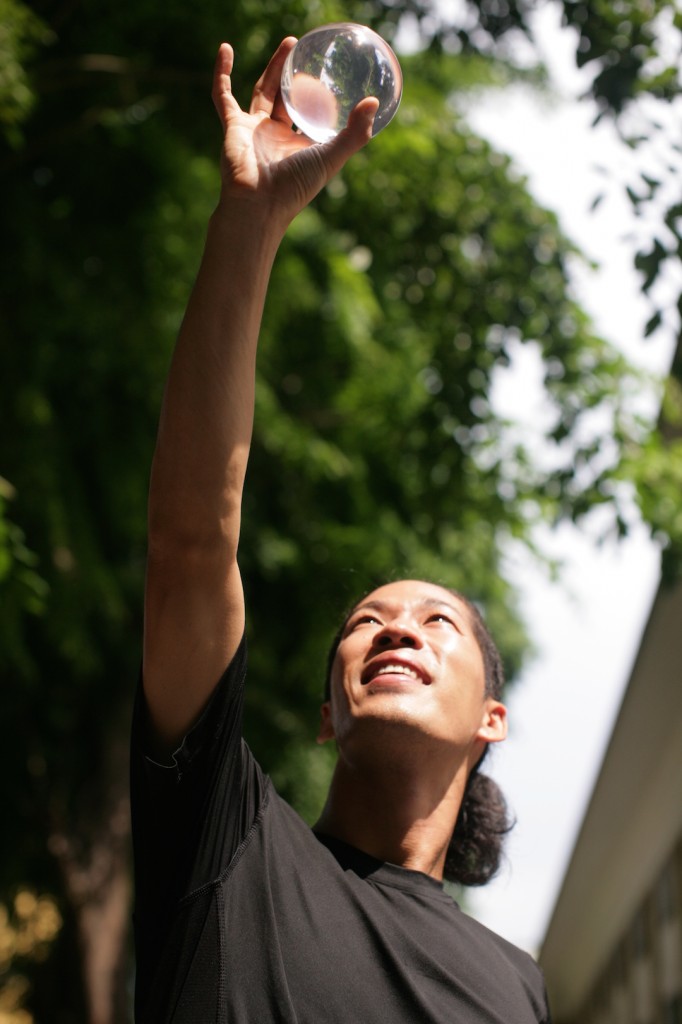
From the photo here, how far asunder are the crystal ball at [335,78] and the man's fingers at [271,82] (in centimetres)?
3

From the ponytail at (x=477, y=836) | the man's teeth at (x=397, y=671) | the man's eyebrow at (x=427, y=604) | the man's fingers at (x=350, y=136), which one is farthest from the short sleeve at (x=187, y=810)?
the ponytail at (x=477, y=836)

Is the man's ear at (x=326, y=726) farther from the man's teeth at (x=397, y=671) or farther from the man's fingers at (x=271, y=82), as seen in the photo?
the man's fingers at (x=271, y=82)

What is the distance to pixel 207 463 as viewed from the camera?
1633 millimetres

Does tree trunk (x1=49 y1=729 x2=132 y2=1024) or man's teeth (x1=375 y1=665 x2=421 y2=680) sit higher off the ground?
man's teeth (x1=375 y1=665 x2=421 y2=680)

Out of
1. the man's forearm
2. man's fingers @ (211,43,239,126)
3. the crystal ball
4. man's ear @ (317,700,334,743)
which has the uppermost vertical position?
the crystal ball

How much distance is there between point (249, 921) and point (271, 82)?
4.54 ft

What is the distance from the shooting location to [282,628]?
28.9ft

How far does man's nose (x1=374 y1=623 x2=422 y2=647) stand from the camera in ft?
7.32

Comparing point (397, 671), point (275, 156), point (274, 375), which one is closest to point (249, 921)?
point (397, 671)

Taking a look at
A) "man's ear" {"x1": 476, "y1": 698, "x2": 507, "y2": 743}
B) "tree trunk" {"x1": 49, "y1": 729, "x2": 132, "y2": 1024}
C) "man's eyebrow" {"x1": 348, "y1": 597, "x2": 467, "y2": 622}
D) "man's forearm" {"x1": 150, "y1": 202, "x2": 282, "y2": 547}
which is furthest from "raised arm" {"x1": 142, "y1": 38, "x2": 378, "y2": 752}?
"tree trunk" {"x1": 49, "y1": 729, "x2": 132, "y2": 1024}

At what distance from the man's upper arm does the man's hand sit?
1.81 ft

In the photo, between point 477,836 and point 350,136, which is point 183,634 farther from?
point 477,836

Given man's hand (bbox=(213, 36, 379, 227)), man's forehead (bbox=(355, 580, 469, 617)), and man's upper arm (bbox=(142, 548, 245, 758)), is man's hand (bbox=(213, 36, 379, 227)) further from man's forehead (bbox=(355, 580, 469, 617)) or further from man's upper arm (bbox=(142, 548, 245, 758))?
man's forehead (bbox=(355, 580, 469, 617))

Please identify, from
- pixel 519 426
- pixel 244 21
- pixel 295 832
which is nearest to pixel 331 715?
pixel 295 832
